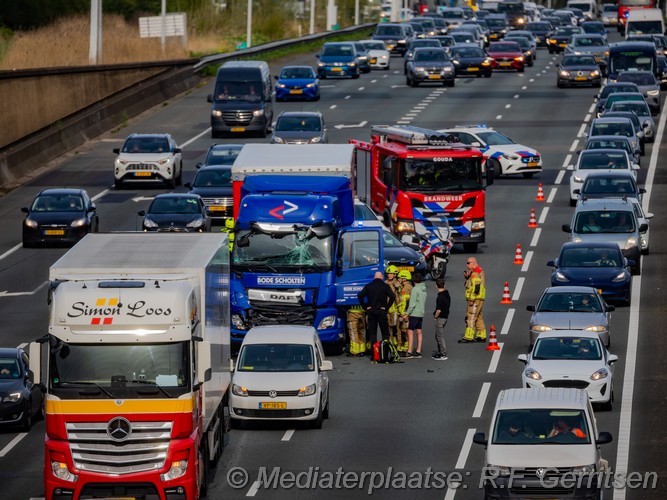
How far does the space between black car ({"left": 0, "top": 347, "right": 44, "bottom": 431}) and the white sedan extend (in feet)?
26.8

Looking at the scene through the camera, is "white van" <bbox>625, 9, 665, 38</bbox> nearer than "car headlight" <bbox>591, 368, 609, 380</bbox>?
No

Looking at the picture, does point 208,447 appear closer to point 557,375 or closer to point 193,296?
point 193,296

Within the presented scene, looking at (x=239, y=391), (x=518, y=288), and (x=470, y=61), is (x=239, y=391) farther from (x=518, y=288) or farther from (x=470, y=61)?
(x=470, y=61)

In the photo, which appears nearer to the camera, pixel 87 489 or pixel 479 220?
pixel 87 489

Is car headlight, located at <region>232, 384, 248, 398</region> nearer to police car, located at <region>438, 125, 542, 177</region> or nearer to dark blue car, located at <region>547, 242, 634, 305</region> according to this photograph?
dark blue car, located at <region>547, 242, 634, 305</region>

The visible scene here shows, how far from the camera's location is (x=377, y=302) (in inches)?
1298

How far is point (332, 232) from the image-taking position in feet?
Answer: 110

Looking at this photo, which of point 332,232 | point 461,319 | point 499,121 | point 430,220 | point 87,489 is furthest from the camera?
point 499,121

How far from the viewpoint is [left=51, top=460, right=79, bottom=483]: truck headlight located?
2152 cm

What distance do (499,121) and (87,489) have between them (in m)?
49.0

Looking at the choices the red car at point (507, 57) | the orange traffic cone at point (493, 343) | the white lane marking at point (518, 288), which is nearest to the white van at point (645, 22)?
the red car at point (507, 57)

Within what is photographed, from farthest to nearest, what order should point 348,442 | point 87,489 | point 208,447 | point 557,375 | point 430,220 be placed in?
point 430,220 → point 557,375 → point 348,442 → point 208,447 → point 87,489

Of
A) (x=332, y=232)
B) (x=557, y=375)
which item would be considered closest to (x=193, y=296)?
(x=557, y=375)

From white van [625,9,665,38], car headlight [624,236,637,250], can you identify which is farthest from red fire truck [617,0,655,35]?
car headlight [624,236,637,250]
